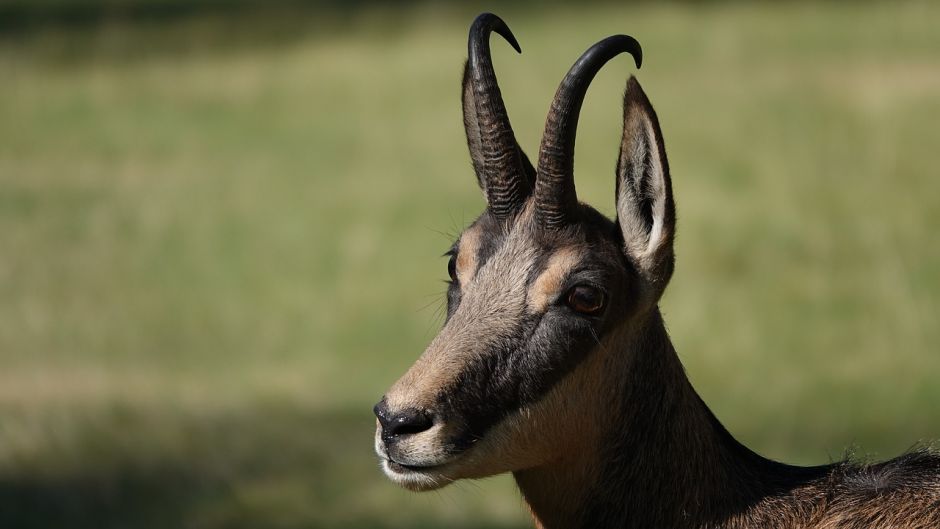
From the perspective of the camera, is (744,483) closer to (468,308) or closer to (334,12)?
(468,308)

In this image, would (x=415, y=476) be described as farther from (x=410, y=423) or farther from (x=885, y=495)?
(x=885, y=495)

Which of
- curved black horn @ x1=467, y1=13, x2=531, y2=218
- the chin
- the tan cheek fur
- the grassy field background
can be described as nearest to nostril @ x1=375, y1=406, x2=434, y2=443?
the chin

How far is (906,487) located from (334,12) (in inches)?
1493

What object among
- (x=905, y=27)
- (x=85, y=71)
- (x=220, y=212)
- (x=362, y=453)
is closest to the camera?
(x=362, y=453)

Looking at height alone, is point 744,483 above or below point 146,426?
below

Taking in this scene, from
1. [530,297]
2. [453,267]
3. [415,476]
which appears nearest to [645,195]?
[530,297]

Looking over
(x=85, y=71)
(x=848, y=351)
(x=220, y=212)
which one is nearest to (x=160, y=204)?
(x=220, y=212)

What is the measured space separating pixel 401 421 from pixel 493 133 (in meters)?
1.85

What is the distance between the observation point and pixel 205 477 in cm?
1770

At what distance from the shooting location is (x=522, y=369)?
25.8 ft

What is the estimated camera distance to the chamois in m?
7.88

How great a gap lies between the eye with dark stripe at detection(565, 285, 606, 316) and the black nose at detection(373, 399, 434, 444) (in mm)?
1019

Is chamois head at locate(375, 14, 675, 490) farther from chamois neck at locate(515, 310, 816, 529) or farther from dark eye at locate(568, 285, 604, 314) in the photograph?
chamois neck at locate(515, 310, 816, 529)

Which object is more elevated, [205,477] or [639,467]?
[205,477]
